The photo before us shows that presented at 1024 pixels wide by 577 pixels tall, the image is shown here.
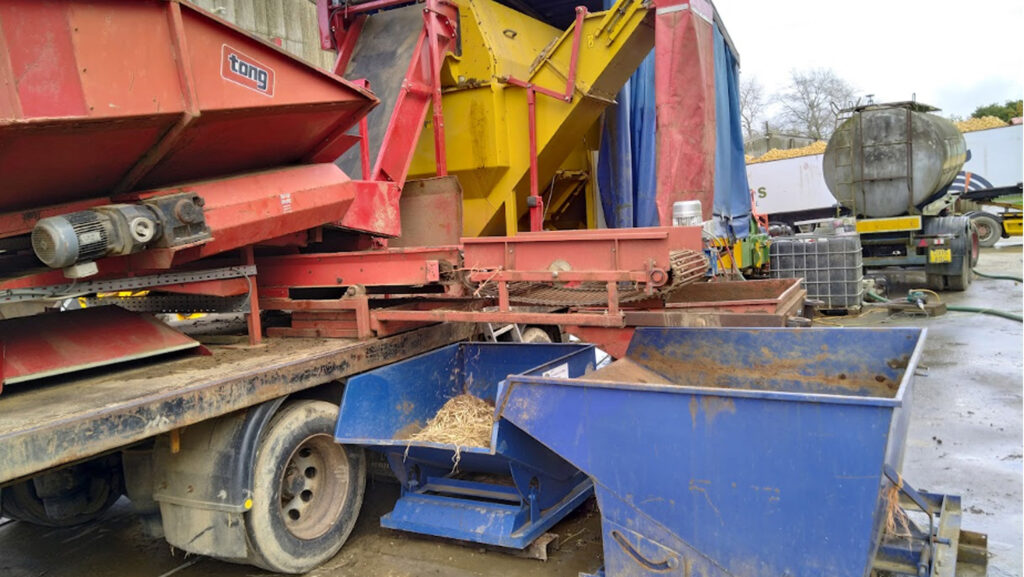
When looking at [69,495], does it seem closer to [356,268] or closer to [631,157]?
[356,268]

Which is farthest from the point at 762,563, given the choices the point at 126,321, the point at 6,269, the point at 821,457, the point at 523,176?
the point at 523,176

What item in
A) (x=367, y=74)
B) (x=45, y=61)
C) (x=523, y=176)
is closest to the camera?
(x=45, y=61)

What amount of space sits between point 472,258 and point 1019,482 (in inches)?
141

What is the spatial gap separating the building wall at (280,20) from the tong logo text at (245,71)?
7494 mm

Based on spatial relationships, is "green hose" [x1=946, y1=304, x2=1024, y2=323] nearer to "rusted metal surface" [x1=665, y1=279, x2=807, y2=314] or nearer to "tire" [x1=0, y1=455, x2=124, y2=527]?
"rusted metal surface" [x1=665, y1=279, x2=807, y2=314]

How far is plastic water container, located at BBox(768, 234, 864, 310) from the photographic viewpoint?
10227 millimetres

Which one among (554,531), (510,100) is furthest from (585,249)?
(510,100)

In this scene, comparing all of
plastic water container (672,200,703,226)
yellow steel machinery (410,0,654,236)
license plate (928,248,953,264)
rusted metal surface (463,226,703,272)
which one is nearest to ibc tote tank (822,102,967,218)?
license plate (928,248,953,264)

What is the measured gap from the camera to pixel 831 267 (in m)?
10.3

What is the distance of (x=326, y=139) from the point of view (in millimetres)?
4328

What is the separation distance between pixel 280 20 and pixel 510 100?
24.5 ft

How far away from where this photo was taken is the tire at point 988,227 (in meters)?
19.7

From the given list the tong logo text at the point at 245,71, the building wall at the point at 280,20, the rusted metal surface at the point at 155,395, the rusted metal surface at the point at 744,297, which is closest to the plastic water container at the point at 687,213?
the rusted metal surface at the point at 744,297

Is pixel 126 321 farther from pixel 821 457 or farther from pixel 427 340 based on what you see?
pixel 821 457
